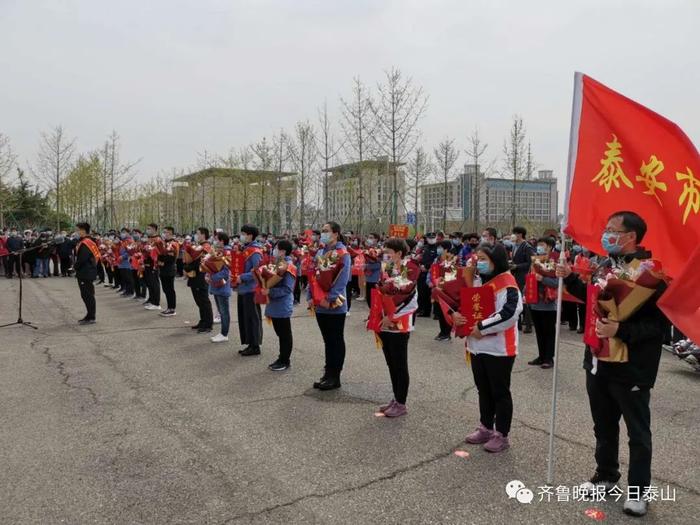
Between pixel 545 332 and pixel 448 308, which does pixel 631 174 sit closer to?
pixel 448 308

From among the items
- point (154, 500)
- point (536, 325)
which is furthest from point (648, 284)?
point (536, 325)

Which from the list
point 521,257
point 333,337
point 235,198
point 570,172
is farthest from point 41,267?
point 570,172

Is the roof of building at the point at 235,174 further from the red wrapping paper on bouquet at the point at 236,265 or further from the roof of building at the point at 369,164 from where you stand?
the red wrapping paper on bouquet at the point at 236,265

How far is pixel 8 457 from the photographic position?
4551 mm

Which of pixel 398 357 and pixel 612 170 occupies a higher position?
pixel 612 170

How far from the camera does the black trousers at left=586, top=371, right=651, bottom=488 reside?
3.54 m

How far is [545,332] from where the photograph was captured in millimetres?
8047

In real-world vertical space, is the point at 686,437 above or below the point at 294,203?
below

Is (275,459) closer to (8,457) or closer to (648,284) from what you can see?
(8,457)

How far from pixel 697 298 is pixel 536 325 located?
5.27 meters

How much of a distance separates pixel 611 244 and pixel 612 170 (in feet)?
2.12

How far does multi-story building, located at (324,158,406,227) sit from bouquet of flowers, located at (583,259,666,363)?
61.8ft

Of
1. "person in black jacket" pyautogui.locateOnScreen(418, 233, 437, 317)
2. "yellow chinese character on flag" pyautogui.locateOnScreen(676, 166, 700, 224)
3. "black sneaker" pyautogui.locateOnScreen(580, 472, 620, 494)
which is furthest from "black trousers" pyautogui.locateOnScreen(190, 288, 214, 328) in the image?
"yellow chinese character on flag" pyautogui.locateOnScreen(676, 166, 700, 224)

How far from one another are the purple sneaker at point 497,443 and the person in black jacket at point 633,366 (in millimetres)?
1098
